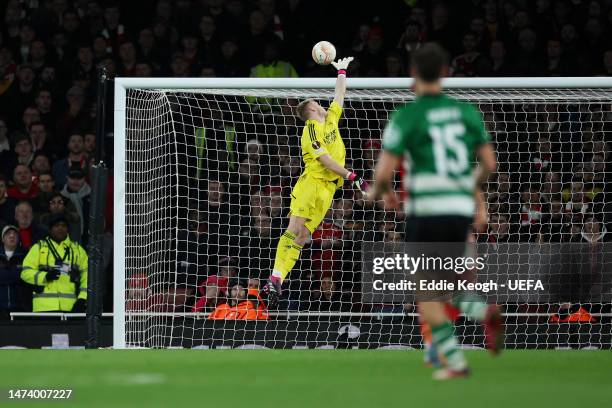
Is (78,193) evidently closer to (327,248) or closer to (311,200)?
(327,248)

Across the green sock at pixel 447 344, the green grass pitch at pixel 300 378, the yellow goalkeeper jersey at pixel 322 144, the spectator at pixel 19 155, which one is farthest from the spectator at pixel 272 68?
the green sock at pixel 447 344

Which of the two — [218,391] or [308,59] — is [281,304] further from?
[218,391]

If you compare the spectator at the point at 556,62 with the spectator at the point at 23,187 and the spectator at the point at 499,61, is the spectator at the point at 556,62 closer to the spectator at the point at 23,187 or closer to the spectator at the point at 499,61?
the spectator at the point at 499,61

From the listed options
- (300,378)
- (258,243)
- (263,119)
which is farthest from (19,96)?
(300,378)

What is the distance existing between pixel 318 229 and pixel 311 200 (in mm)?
1571

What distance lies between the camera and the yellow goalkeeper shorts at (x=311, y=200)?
35.7 ft

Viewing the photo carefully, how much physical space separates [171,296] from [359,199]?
2.26 m

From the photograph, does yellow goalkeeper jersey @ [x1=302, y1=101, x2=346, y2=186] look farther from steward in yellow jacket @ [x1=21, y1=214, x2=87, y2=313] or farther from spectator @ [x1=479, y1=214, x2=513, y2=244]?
steward in yellow jacket @ [x1=21, y1=214, x2=87, y2=313]

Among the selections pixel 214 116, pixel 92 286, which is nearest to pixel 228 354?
pixel 92 286

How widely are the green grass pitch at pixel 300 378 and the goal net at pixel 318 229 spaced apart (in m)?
2.55

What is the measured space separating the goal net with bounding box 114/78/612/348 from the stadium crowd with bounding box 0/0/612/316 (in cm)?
A: 4

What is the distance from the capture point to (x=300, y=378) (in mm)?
6738

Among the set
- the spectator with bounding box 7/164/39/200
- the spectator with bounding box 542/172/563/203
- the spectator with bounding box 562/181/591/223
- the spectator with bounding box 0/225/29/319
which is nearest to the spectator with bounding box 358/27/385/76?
the spectator with bounding box 542/172/563/203

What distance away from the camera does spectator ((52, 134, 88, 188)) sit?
13.7 m
